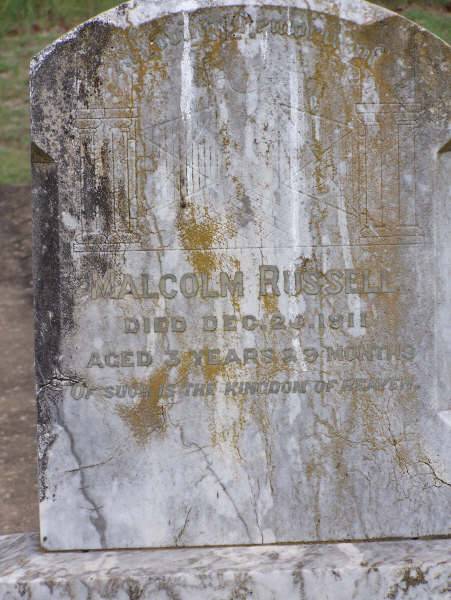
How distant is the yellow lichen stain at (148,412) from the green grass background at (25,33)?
646cm

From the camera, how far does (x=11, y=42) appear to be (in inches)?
459

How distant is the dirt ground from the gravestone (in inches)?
82.0

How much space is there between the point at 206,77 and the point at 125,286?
2.60 ft

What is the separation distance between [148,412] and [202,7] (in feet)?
4.73

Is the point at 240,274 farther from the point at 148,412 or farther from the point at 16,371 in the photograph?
the point at 16,371

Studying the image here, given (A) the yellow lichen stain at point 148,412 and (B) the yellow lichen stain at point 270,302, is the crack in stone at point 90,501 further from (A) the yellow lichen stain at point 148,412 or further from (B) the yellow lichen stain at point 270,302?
(B) the yellow lichen stain at point 270,302

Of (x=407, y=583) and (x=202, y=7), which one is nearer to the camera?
(x=407, y=583)

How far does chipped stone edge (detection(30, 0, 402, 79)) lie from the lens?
10.2 ft

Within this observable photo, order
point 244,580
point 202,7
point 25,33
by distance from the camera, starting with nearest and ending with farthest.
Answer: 1. point 244,580
2. point 202,7
3. point 25,33

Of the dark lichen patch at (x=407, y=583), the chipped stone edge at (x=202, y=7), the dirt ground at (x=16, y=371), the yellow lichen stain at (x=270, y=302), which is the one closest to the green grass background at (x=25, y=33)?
the dirt ground at (x=16, y=371)

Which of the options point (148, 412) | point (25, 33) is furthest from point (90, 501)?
point (25, 33)

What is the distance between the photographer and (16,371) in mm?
6926

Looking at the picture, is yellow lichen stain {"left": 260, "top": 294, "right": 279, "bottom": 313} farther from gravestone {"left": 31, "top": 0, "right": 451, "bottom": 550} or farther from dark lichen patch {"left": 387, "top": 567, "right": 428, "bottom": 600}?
dark lichen patch {"left": 387, "top": 567, "right": 428, "bottom": 600}

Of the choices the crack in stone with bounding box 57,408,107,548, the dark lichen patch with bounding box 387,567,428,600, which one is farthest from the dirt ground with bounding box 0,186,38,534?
the dark lichen patch with bounding box 387,567,428,600
